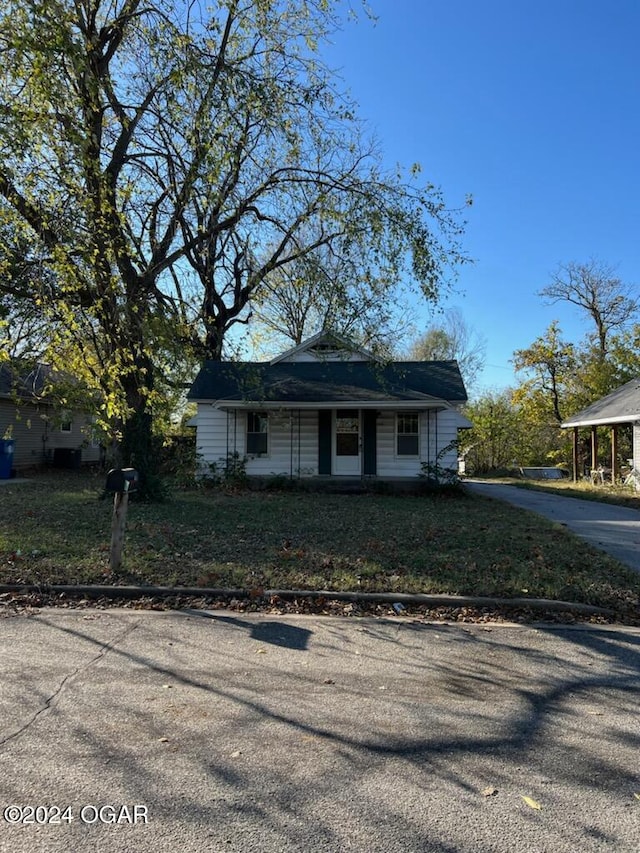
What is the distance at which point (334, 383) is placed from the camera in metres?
17.8

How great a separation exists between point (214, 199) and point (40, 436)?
18.3 metres

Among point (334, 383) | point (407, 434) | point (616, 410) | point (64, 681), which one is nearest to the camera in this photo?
point (64, 681)

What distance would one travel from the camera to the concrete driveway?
27.9 ft

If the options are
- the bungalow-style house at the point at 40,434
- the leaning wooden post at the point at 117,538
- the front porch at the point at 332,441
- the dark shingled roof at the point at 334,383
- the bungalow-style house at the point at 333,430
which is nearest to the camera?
the leaning wooden post at the point at 117,538

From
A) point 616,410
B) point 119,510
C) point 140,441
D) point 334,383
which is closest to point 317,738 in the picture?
point 119,510

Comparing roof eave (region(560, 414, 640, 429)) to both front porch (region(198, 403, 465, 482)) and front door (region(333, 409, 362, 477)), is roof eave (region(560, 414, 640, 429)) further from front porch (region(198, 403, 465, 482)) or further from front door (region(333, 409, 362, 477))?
front door (region(333, 409, 362, 477))

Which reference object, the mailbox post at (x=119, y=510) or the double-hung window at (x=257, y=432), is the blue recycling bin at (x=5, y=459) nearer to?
the double-hung window at (x=257, y=432)

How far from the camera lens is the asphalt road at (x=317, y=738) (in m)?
2.44

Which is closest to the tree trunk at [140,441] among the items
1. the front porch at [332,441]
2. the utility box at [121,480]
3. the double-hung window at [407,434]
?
the front porch at [332,441]

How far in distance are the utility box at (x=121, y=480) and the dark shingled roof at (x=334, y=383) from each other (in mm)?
9235

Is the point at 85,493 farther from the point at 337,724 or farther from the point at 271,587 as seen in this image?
the point at 337,724

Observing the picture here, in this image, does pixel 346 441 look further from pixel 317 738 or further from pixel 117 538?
pixel 317 738

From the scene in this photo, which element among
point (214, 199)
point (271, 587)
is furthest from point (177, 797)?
point (214, 199)

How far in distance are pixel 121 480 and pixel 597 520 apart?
9.69m
